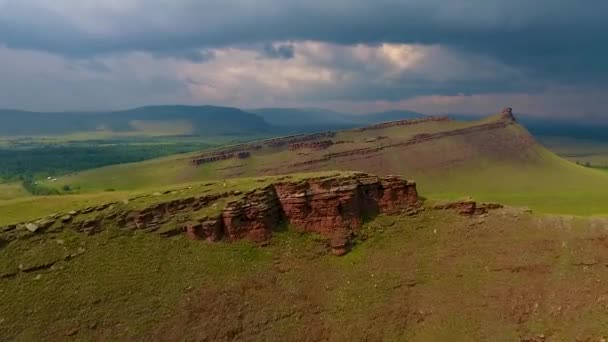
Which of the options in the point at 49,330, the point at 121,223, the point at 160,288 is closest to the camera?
the point at 49,330

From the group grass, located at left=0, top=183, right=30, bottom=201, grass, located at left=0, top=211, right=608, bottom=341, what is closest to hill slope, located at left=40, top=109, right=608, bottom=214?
grass, located at left=0, top=183, right=30, bottom=201

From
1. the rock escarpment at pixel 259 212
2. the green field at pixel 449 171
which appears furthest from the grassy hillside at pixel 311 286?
the green field at pixel 449 171

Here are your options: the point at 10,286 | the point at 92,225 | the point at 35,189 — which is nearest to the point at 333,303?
the point at 92,225

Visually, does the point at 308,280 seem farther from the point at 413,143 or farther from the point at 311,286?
the point at 413,143

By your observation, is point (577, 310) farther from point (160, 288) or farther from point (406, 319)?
point (160, 288)

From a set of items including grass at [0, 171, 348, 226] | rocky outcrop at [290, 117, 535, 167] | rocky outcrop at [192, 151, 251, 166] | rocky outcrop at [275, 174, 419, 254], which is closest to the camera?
grass at [0, 171, 348, 226]

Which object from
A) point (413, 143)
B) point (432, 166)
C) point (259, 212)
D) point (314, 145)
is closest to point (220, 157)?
point (314, 145)

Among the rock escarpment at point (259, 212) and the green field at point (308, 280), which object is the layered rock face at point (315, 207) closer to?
the rock escarpment at point (259, 212)

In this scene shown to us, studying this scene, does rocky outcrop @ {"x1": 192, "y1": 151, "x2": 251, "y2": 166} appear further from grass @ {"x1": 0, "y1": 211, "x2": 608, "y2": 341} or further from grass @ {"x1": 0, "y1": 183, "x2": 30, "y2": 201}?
grass @ {"x1": 0, "y1": 211, "x2": 608, "y2": 341}
